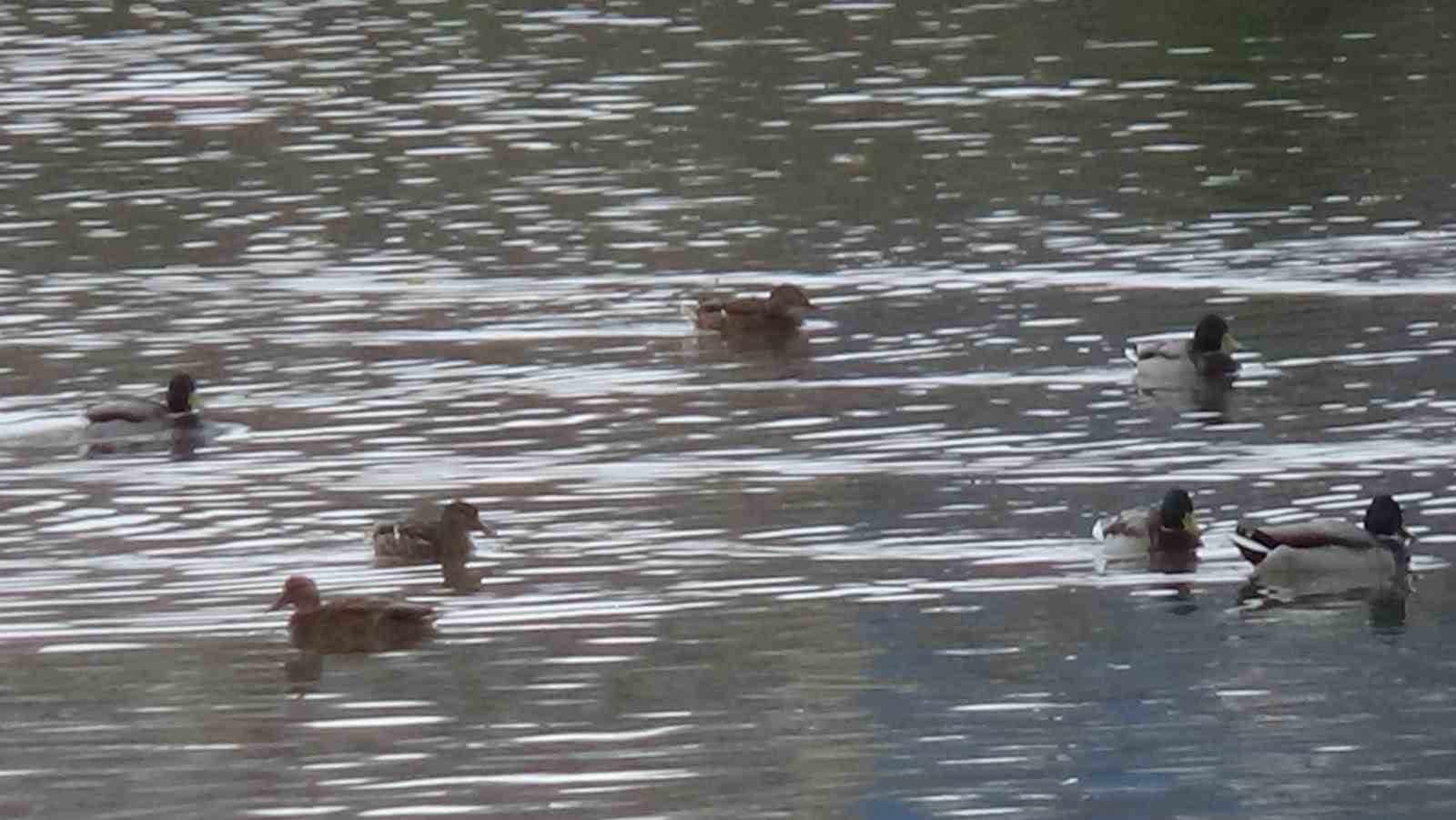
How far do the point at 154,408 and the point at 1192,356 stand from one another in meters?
7.11

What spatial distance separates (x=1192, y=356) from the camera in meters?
25.0

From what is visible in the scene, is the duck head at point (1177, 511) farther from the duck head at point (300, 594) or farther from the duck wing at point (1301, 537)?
the duck head at point (300, 594)

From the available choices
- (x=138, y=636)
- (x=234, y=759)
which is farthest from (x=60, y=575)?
(x=234, y=759)

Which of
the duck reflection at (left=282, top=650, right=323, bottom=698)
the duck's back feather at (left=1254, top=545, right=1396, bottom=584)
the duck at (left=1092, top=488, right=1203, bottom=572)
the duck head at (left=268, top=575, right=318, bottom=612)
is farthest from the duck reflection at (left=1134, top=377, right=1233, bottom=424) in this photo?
the duck reflection at (left=282, top=650, right=323, bottom=698)

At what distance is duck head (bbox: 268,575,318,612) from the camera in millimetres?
18391

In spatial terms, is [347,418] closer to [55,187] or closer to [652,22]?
[55,187]

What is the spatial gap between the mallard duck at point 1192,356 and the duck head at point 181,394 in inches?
257

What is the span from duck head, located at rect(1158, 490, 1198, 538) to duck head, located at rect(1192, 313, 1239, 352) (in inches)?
226

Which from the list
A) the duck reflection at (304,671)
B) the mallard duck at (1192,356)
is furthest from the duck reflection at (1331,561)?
the mallard duck at (1192,356)

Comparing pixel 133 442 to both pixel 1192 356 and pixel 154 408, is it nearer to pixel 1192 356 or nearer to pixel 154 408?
pixel 154 408

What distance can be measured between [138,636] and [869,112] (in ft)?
76.4

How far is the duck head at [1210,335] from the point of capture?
2523cm

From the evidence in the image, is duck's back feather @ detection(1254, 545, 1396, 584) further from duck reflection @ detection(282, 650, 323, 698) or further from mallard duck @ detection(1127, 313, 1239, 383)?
mallard duck @ detection(1127, 313, 1239, 383)

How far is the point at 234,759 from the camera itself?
643 inches
